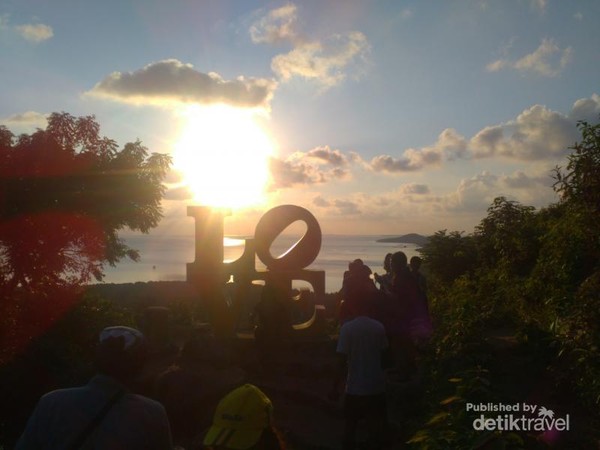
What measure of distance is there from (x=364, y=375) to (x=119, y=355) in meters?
3.46

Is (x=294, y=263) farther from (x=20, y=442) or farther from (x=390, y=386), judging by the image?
(x=20, y=442)

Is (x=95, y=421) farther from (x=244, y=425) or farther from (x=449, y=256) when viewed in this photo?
(x=449, y=256)

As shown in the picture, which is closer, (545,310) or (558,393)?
(558,393)

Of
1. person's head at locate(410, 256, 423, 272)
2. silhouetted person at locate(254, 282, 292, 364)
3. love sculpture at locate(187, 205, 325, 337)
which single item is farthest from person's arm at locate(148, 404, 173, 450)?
love sculpture at locate(187, 205, 325, 337)

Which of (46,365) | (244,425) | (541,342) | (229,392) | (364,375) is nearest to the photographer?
(244,425)

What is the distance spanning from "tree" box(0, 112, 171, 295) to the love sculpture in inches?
92.0

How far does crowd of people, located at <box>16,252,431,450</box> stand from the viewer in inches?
103

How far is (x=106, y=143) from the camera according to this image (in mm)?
13023

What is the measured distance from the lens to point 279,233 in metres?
11.8

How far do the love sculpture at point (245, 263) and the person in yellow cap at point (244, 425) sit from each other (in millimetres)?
8450

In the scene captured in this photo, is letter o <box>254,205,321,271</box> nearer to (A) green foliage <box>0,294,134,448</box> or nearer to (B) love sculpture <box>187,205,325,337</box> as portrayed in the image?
(B) love sculpture <box>187,205,325,337</box>

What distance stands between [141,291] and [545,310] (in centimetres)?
1834

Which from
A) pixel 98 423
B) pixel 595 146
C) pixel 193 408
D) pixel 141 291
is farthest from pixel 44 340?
pixel 141 291

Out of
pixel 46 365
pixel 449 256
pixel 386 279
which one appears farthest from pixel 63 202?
pixel 449 256
